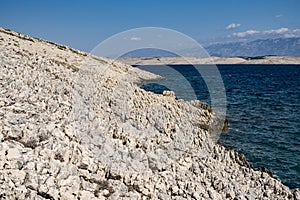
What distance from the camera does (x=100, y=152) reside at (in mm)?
13539

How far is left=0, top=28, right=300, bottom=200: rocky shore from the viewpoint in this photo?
11013 millimetres

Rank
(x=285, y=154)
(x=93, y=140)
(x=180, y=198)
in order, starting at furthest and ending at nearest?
(x=285, y=154) → (x=93, y=140) → (x=180, y=198)

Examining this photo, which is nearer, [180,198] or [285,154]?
[180,198]

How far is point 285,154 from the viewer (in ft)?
92.1

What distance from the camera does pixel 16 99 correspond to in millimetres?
14883

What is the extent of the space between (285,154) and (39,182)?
23.0 meters

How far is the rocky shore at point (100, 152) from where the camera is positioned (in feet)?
36.1

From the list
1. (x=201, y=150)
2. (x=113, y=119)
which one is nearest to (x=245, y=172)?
(x=201, y=150)

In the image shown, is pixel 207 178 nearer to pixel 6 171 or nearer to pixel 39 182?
pixel 39 182

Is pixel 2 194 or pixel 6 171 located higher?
pixel 6 171

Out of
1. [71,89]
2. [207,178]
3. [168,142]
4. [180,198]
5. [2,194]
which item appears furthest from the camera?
[71,89]

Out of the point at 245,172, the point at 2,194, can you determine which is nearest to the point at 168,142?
the point at 245,172

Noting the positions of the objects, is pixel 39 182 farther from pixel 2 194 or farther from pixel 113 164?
pixel 113 164

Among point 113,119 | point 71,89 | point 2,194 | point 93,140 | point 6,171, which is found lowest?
point 2,194
